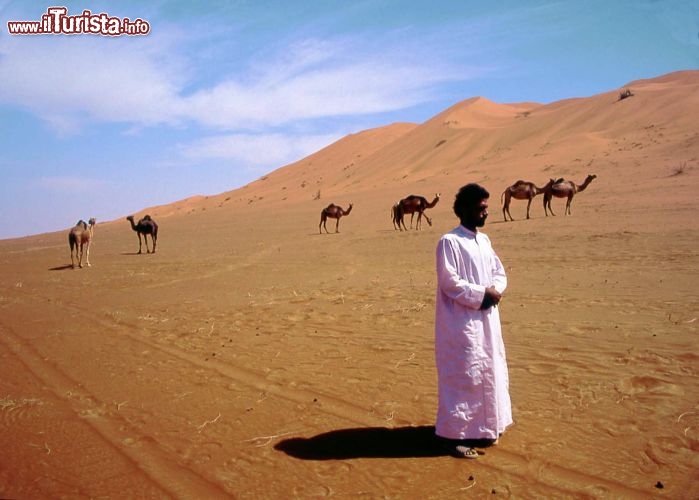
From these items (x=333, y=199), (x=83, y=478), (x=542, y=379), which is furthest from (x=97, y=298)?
(x=333, y=199)

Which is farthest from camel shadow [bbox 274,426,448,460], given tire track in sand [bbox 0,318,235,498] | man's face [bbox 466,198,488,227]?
man's face [bbox 466,198,488,227]

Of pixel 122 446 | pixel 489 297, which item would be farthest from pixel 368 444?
pixel 122 446

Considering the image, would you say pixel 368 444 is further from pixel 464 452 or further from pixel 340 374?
pixel 340 374

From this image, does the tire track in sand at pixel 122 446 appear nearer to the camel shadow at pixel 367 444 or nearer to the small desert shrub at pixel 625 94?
the camel shadow at pixel 367 444

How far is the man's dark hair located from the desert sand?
1843 millimetres

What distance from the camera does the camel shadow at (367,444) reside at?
4.25m

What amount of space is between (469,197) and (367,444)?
2.09 metres

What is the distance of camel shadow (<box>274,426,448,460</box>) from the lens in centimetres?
425

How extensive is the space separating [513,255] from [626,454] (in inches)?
418

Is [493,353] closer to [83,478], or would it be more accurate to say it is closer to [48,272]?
[83,478]

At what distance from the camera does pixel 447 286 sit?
409 centimetres

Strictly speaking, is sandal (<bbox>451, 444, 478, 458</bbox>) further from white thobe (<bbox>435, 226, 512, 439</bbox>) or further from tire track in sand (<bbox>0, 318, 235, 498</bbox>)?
tire track in sand (<bbox>0, 318, 235, 498</bbox>)

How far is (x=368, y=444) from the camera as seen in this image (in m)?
4.42

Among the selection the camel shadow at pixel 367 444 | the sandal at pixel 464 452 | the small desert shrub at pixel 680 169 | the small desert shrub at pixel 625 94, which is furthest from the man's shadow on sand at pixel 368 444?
the small desert shrub at pixel 625 94
